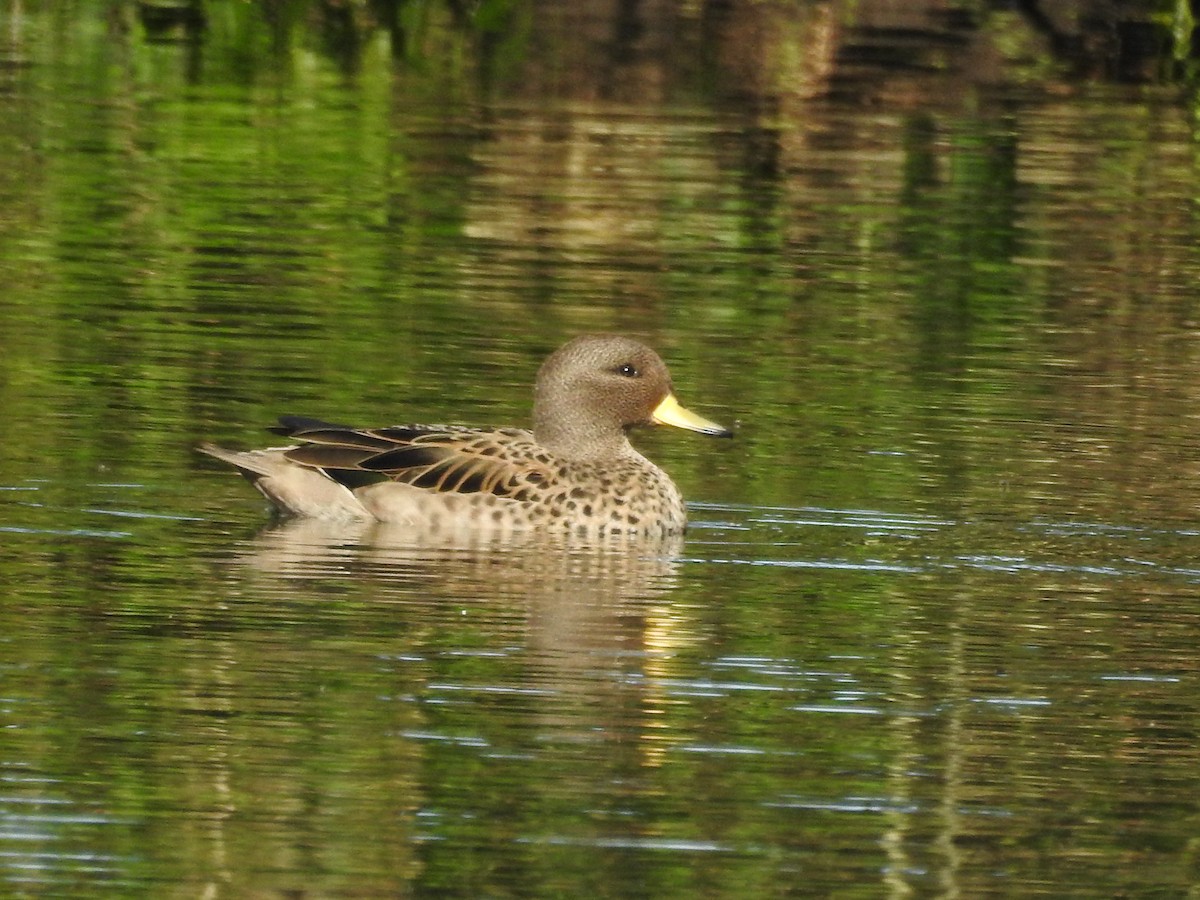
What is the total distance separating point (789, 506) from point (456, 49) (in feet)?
54.7

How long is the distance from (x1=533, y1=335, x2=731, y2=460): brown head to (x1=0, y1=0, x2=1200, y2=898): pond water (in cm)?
55

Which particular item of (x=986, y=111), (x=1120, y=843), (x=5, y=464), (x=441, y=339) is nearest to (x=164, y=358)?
(x=441, y=339)

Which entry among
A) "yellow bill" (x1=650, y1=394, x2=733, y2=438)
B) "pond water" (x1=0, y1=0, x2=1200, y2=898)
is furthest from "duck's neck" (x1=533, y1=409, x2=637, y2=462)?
"pond water" (x1=0, y1=0, x2=1200, y2=898)

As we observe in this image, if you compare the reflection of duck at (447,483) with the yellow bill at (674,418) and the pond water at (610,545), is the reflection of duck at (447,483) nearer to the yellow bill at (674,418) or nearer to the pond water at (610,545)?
the pond water at (610,545)

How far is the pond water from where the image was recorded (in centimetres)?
712

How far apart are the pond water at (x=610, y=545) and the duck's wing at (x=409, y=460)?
31 centimetres

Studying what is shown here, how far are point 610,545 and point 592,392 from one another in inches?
32.5

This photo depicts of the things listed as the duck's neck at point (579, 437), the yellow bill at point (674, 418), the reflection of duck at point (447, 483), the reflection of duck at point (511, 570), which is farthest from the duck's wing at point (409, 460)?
the yellow bill at point (674, 418)

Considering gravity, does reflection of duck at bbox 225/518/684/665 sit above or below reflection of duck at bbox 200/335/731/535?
below

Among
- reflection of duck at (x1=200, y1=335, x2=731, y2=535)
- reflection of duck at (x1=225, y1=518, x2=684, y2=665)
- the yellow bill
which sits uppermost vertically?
the yellow bill

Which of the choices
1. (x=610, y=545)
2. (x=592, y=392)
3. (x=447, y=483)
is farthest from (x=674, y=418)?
(x=447, y=483)

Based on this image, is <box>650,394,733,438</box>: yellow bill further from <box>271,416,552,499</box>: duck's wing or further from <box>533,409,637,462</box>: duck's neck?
<box>271,416,552,499</box>: duck's wing

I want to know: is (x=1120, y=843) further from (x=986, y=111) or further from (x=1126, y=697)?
(x=986, y=111)

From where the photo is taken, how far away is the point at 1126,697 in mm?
8500
